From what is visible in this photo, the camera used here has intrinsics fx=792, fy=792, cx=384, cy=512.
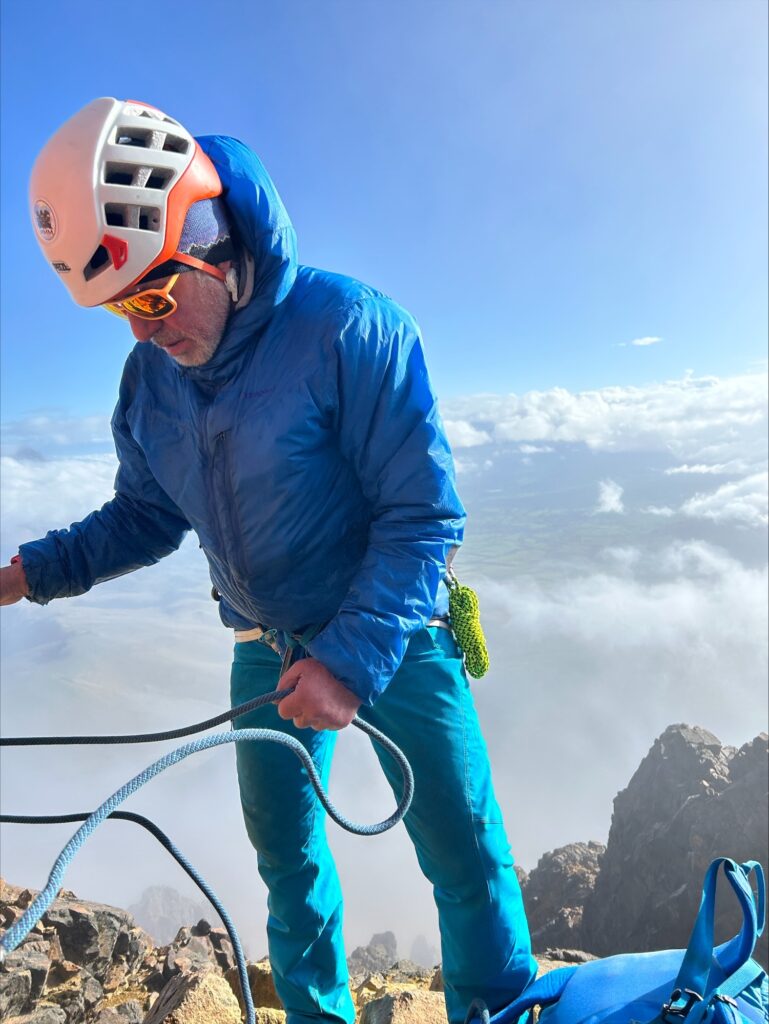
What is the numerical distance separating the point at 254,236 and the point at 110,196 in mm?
511

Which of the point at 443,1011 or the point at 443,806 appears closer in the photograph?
the point at 443,806

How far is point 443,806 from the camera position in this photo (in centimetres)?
327

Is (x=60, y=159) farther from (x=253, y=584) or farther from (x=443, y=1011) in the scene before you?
(x=443, y=1011)

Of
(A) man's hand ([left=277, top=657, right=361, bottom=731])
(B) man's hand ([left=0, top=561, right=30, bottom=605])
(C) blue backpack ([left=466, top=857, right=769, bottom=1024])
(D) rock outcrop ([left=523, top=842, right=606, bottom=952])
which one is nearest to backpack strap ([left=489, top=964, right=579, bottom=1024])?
(C) blue backpack ([left=466, top=857, right=769, bottom=1024])

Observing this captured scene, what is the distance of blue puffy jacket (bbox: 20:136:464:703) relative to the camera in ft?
9.25

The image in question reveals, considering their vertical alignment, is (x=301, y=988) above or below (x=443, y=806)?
below

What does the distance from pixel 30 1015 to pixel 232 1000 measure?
2604 millimetres

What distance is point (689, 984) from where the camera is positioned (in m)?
2.61

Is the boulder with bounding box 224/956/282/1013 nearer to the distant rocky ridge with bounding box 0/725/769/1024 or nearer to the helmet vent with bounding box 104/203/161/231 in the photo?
the distant rocky ridge with bounding box 0/725/769/1024

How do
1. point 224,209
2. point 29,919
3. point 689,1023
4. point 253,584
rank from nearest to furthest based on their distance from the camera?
1. point 29,919
2. point 689,1023
3. point 224,209
4. point 253,584

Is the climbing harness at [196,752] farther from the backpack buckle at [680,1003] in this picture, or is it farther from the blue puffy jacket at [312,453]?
the backpack buckle at [680,1003]

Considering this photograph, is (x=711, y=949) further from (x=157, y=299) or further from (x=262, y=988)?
(x=262, y=988)

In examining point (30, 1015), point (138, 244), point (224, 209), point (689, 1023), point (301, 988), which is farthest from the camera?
point (30, 1015)

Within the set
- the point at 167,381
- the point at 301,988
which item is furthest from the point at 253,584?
the point at 301,988
